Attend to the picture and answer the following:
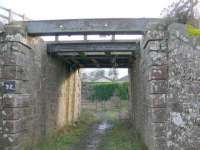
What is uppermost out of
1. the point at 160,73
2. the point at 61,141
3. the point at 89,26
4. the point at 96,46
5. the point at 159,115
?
the point at 89,26

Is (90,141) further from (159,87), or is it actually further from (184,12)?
(184,12)

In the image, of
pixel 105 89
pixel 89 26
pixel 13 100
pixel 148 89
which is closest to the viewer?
pixel 13 100

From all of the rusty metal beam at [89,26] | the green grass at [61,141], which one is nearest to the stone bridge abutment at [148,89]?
the green grass at [61,141]

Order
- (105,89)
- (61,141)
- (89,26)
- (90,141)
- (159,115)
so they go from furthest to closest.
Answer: (105,89), (90,141), (61,141), (89,26), (159,115)

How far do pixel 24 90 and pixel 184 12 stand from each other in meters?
4.35

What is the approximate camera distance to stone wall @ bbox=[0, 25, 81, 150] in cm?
712

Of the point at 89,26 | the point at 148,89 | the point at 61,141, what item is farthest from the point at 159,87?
the point at 61,141

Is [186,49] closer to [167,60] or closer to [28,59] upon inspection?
[167,60]

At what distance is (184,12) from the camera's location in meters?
6.73

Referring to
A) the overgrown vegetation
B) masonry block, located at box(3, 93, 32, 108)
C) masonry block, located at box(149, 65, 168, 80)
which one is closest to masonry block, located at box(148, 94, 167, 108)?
masonry block, located at box(149, 65, 168, 80)

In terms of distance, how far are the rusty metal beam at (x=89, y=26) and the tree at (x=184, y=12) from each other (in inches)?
50.7

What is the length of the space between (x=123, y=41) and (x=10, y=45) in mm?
3719

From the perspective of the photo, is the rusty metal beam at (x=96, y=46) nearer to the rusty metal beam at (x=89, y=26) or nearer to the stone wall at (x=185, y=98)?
the rusty metal beam at (x=89, y=26)

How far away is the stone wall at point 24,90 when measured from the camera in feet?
23.4
